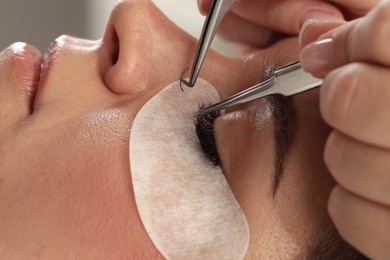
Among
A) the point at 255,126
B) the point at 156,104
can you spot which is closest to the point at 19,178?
the point at 156,104

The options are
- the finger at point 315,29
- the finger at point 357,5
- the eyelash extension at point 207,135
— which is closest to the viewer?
the finger at point 315,29

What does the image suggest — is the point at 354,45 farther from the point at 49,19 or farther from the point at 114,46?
the point at 49,19

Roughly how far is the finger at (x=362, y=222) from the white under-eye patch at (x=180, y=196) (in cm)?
16

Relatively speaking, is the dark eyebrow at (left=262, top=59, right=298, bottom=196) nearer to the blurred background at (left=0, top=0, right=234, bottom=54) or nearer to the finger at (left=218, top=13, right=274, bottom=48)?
the finger at (left=218, top=13, right=274, bottom=48)

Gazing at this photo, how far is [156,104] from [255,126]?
6.3 inches

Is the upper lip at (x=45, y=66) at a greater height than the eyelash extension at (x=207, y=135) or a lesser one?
greater

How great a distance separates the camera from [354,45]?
521 mm

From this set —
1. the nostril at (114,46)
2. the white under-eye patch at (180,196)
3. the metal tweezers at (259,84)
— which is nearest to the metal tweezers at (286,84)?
the metal tweezers at (259,84)

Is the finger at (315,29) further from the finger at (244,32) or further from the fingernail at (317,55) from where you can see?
the finger at (244,32)

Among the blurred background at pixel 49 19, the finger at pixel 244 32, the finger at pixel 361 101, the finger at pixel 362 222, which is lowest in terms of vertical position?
the blurred background at pixel 49 19

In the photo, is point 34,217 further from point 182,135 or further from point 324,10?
point 324,10

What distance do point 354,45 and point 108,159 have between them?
1.20 ft

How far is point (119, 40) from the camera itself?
82 cm

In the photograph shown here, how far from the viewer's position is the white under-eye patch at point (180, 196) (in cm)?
70
